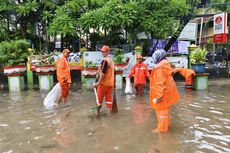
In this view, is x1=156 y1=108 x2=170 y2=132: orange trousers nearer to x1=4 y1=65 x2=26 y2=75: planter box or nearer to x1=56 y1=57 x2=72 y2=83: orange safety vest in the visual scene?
x1=56 y1=57 x2=72 y2=83: orange safety vest

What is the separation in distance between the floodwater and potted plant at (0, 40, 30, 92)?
3033 millimetres

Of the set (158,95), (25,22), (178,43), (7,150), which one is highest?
(25,22)

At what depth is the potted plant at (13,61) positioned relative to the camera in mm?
12758

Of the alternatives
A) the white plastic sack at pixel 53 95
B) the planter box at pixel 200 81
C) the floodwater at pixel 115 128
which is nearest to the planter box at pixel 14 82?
the floodwater at pixel 115 128

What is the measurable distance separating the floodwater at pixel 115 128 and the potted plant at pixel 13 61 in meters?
3.03

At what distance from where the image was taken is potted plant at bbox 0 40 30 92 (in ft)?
41.9

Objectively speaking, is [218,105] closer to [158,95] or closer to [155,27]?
[158,95]

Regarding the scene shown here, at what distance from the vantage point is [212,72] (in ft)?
Result: 53.7

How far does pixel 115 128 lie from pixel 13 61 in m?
7.65

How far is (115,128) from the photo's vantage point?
21.5ft

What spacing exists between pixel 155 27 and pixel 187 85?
2.83 metres

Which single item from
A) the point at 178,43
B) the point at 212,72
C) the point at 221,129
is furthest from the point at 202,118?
the point at 178,43

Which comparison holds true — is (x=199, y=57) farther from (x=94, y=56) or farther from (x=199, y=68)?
(x=94, y=56)

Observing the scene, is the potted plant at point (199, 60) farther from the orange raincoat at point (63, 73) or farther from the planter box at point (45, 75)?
the planter box at point (45, 75)
